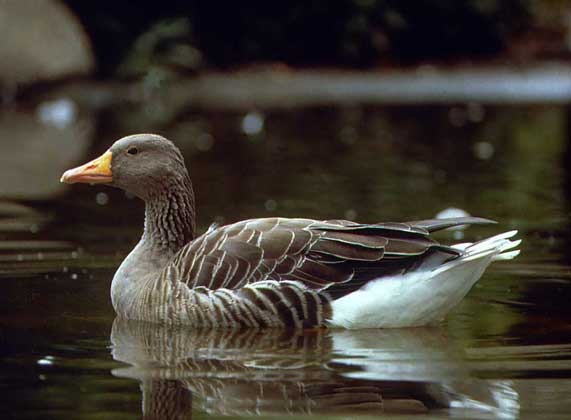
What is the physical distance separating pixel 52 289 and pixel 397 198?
17.0 ft

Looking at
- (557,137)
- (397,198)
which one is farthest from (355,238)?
(557,137)

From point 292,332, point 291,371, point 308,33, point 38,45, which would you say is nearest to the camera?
point 291,371

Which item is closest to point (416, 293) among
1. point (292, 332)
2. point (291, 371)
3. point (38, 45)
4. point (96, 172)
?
point (292, 332)

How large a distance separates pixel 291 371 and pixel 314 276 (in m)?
1.11

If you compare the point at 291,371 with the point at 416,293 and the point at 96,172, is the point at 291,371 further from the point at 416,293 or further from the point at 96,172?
the point at 96,172

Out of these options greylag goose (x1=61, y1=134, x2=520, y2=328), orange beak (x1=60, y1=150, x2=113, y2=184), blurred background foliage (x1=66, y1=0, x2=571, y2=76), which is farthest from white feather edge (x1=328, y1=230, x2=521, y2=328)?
blurred background foliage (x1=66, y1=0, x2=571, y2=76)

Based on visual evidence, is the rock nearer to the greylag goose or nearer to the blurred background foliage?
the blurred background foliage

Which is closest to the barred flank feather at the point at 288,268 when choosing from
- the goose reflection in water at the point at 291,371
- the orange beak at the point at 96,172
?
the goose reflection in water at the point at 291,371

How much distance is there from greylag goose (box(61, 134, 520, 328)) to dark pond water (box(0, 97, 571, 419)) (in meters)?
0.13

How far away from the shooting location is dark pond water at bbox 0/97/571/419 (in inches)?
250

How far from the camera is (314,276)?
26.0ft

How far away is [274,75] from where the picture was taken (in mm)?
27844

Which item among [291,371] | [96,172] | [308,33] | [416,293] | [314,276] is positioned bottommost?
[291,371]

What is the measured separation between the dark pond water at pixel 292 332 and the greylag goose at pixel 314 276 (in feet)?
0.43
